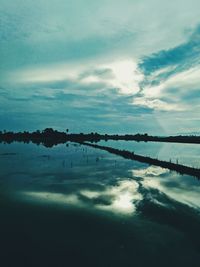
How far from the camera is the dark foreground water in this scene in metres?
15.7

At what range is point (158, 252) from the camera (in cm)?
1628

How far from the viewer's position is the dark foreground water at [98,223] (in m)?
15.7

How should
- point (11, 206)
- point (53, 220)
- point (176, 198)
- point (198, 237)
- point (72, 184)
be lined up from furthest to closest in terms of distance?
point (72, 184) → point (176, 198) → point (11, 206) → point (53, 220) → point (198, 237)

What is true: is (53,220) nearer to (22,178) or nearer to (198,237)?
(198,237)

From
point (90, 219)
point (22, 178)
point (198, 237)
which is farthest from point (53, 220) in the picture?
point (22, 178)

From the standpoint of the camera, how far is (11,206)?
975 inches

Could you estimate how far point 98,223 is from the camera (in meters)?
20.7

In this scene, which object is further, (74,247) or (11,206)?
(11,206)

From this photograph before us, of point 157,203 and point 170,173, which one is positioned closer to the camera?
point 157,203

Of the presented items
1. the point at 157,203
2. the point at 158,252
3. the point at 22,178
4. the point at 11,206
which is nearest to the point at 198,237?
the point at 158,252

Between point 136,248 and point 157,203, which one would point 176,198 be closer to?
point 157,203

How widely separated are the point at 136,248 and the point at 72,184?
19.2m

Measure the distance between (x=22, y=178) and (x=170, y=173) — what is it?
24531 mm

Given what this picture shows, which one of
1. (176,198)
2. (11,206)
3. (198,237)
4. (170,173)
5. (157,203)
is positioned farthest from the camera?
(170,173)
